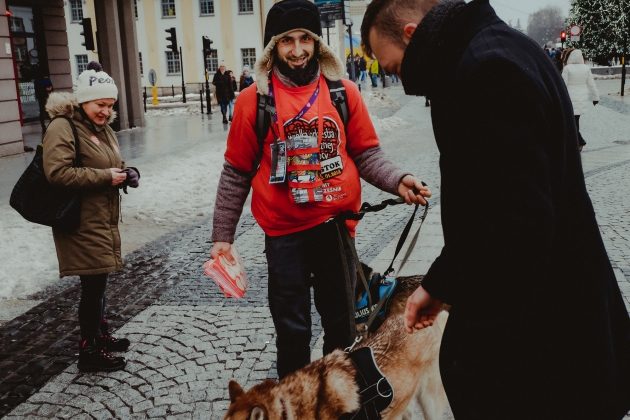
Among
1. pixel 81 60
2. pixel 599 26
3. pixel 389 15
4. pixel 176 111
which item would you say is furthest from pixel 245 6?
pixel 389 15

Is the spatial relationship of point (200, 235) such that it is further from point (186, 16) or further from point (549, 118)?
point (186, 16)

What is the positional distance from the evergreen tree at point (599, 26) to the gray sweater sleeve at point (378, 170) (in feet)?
130

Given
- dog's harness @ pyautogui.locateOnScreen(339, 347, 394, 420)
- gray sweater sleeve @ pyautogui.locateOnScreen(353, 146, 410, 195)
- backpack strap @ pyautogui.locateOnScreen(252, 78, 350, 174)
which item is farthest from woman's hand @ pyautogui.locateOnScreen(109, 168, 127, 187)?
dog's harness @ pyautogui.locateOnScreen(339, 347, 394, 420)

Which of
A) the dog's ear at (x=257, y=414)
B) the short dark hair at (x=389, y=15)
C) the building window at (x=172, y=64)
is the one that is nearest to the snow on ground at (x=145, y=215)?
the dog's ear at (x=257, y=414)

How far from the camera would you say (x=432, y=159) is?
12.9m

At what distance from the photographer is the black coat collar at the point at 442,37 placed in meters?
1.74

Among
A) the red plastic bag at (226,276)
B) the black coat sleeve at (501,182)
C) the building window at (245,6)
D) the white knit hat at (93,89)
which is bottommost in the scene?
the red plastic bag at (226,276)

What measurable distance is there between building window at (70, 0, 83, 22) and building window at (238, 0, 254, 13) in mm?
12038

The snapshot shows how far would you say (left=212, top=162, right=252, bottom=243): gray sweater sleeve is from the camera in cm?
341

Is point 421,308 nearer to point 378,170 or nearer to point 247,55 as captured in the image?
point 378,170

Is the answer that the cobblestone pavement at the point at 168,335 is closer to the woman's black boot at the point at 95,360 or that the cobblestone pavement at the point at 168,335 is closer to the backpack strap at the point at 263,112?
the woman's black boot at the point at 95,360

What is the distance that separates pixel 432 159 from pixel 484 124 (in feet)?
37.8

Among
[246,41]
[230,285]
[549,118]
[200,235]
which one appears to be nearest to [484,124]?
[549,118]

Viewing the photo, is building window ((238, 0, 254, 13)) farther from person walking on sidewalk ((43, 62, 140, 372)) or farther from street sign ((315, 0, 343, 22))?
person walking on sidewalk ((43, 62, 140, 372))
